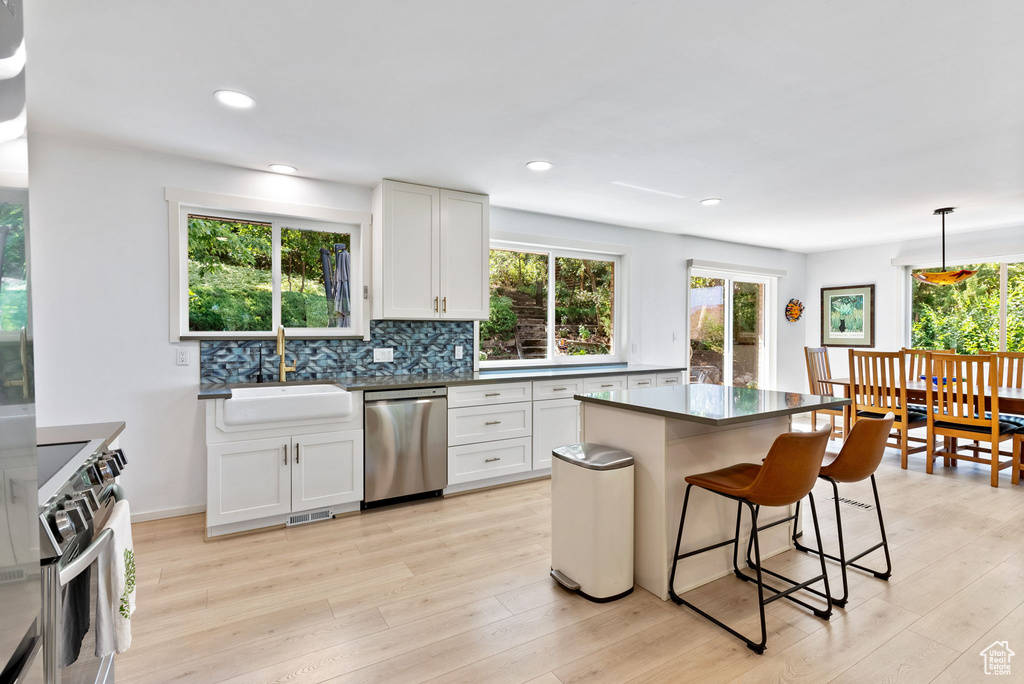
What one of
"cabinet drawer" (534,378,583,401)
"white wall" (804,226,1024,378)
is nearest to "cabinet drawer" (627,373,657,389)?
"cabinet drawer" (534,378,583,401)

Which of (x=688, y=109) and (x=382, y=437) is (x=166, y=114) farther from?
(x=688, y=109)

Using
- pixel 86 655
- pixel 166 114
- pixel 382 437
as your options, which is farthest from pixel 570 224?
pixel 86 655

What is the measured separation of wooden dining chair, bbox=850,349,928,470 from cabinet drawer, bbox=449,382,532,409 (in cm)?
289

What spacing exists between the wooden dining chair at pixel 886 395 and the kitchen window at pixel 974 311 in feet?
5.90

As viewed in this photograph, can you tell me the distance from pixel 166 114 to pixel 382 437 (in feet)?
7.00

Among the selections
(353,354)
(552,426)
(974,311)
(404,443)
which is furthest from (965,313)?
(353,354)

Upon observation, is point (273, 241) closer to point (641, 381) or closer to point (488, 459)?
point (488, 459)

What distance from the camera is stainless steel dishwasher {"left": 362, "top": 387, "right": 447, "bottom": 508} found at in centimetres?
329

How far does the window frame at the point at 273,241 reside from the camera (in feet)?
10.4

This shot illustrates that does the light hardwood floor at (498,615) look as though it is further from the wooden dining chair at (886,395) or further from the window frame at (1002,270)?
the window frame at (1002,270)

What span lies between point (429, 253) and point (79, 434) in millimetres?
2463

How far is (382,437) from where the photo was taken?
10.9ft

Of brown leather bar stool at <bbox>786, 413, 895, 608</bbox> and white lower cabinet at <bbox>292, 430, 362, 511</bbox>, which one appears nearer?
brown leather bar stool at <bbox>786, 413, 895, 608</bbox>

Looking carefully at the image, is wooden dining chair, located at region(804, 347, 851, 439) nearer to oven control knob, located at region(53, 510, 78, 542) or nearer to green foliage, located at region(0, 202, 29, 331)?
oven control knob, located at region(53, 510, 78, 542)
